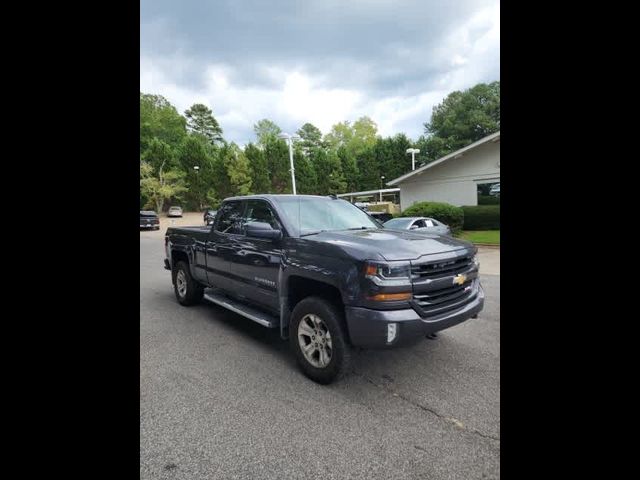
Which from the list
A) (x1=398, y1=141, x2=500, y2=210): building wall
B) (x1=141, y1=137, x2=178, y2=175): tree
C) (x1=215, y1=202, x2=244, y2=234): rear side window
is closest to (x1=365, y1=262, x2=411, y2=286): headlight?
(x1=215, y1=202, x2=244, y2=234): rear side window

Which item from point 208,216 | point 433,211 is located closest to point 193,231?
point 208,216

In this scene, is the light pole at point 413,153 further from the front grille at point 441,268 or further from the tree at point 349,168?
the front grille at point 441,268

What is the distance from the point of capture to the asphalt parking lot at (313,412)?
6.86 ft

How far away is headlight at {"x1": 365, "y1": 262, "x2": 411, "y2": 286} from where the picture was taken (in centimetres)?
271

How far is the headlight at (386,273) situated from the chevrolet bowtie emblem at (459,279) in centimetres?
63

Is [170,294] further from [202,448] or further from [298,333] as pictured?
[202,448]

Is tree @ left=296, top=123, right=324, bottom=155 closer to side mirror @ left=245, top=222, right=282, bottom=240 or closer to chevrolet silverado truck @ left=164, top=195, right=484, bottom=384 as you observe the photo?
chevrolet silverado truck @ left=164, top=195, right=484, bottom=384

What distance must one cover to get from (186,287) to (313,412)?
3670 mm
